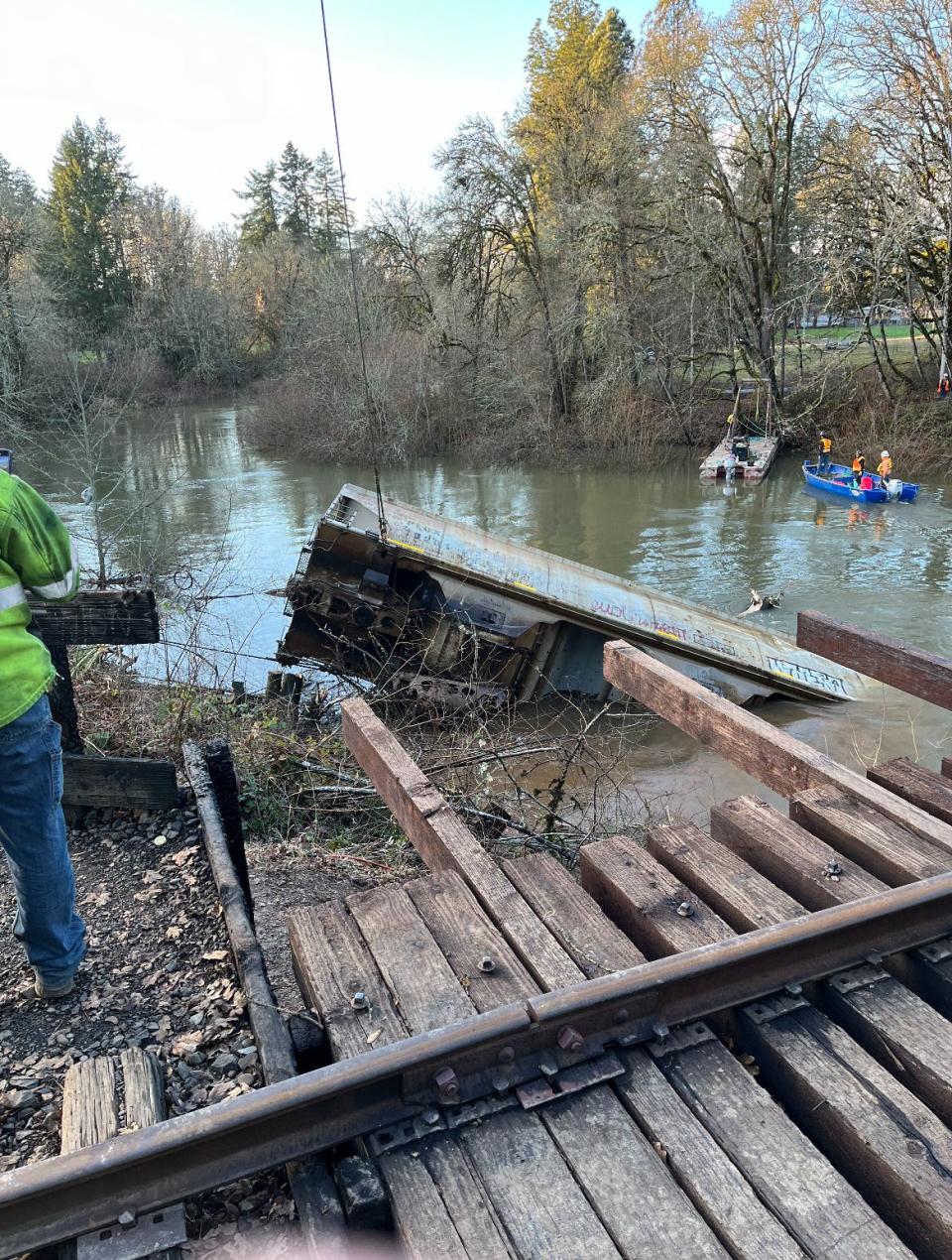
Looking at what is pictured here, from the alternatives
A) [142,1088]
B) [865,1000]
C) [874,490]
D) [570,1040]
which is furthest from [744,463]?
[142,1088]

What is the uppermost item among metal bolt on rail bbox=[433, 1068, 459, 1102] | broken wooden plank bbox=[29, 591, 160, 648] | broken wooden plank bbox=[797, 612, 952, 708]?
broken wooden plank bbox=[29, 591, 160, 648]

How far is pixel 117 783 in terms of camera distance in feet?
14.1

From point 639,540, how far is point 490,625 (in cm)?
1170

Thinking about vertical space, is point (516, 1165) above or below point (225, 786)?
above

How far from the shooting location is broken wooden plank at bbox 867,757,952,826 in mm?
3357

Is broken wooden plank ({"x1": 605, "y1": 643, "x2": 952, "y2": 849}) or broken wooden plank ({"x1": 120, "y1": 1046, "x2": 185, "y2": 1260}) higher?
broken wooden plank ({"x1": 605, "y1": 643, "x2": 952, "y2": 849})

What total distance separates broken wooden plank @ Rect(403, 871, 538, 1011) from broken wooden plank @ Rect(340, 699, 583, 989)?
0.14 ft

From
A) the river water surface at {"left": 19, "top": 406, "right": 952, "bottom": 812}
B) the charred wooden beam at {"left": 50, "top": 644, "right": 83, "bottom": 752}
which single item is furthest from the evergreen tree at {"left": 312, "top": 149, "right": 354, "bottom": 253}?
the charred wooden beam at {"left": 50, "top": 644, "right": 83, "bottom": 752}

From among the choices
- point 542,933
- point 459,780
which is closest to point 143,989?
point 542,933

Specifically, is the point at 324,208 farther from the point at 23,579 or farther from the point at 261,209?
the point at 23,579

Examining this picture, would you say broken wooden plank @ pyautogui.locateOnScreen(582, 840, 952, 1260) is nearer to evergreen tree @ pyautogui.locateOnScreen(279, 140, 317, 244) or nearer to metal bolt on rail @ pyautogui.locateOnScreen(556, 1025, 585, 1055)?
metal bolt on rail @ pyautogui.locateOnScreen(556, 1025, 585, 1055)

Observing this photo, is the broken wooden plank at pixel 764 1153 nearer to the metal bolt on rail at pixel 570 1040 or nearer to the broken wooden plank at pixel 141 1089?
the metal bolt on rail at pixel 570 1040

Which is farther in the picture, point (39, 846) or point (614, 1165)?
point (39, 846)

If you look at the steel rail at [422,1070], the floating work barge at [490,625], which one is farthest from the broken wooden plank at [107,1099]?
the floating work barge at [490,625]
